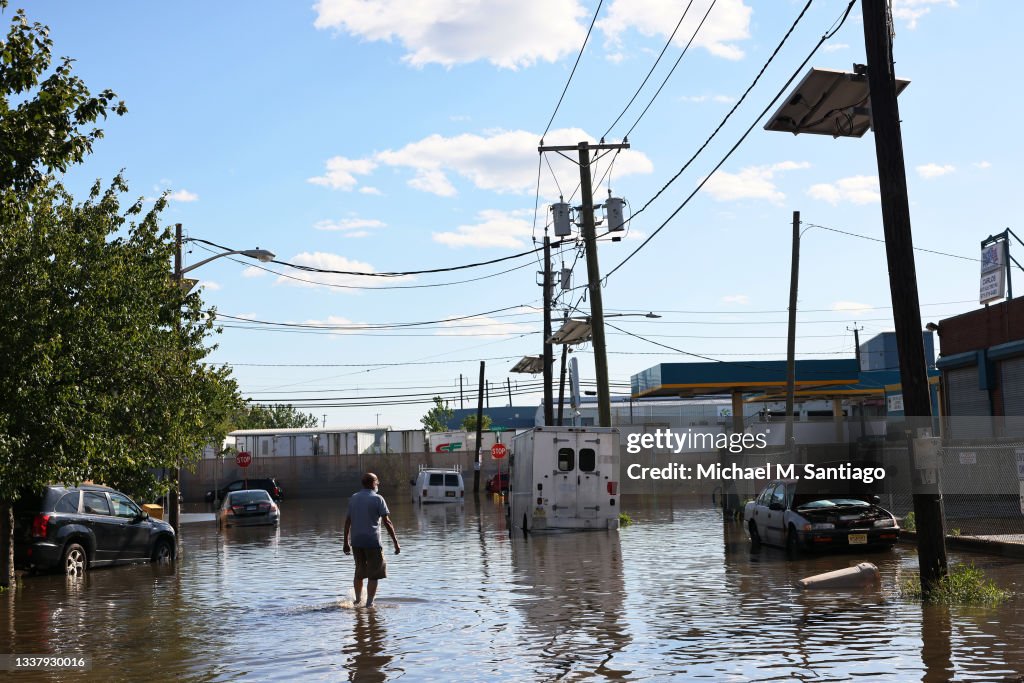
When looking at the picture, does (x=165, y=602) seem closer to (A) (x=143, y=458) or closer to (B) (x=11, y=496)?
(B) (x=11, y=496)

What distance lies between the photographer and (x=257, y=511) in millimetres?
36906

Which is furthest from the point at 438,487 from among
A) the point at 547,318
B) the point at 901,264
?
the point at 901,264

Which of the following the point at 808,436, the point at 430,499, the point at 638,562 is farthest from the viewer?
the point at 808,436

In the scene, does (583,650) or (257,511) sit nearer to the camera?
(583,650)

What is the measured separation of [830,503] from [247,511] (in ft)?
69.6

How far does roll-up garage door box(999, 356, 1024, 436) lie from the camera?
32.2 m

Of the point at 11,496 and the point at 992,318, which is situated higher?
the point at 992,318

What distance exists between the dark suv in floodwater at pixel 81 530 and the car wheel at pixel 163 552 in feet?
0.07

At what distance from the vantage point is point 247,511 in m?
36.8

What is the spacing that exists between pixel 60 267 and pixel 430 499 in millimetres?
34510

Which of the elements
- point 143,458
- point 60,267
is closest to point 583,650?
point 60,267

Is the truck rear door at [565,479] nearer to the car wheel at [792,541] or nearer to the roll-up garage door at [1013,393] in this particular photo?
the car wheel at [792,541]

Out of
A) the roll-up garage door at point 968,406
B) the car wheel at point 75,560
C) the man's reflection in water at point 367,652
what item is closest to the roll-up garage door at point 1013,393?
the roll-up garage door at point 968,406

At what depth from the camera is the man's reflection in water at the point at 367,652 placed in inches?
Result: 402
